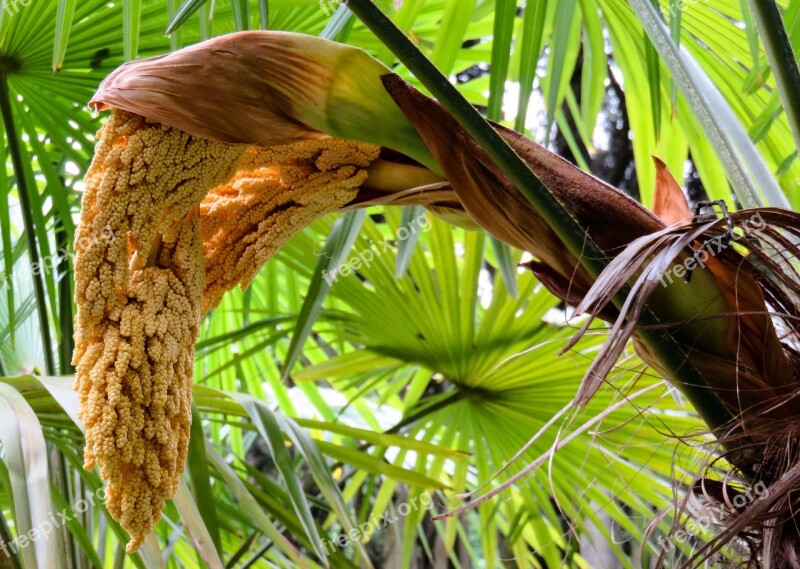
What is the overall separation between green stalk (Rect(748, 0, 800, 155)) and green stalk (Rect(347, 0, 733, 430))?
0.16 meters

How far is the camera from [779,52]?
46 centimetres

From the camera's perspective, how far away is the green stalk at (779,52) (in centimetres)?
46

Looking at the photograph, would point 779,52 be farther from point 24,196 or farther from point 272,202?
point 24,196

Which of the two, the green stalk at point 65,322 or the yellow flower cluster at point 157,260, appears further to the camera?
the green stalk at point 65,322

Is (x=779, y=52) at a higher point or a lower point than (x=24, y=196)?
lower

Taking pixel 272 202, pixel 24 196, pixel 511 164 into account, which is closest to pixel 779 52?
pixel 511 164

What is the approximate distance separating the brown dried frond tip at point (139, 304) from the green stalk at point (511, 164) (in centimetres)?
10

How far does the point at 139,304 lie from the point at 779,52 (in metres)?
0.38

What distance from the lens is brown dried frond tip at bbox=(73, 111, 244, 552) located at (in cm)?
38

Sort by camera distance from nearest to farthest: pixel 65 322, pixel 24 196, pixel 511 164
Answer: pixel 511 164, pixel 24 196, pixel 65 322

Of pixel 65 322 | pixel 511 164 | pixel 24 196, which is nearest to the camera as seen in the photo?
pixel 511 164

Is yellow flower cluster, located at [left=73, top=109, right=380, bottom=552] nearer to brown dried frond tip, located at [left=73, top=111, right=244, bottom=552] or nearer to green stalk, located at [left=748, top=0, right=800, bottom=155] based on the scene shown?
brown dried frond tip, located at [left=73, top=111, right=244, bottom=552]

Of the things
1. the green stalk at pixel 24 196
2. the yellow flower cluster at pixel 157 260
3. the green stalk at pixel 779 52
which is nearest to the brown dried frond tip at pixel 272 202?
the yellow flower cluster at pixel 157 260

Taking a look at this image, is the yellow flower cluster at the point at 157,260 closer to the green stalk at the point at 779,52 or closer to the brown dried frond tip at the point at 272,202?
the brown dried frond tip at the point at 272,202
